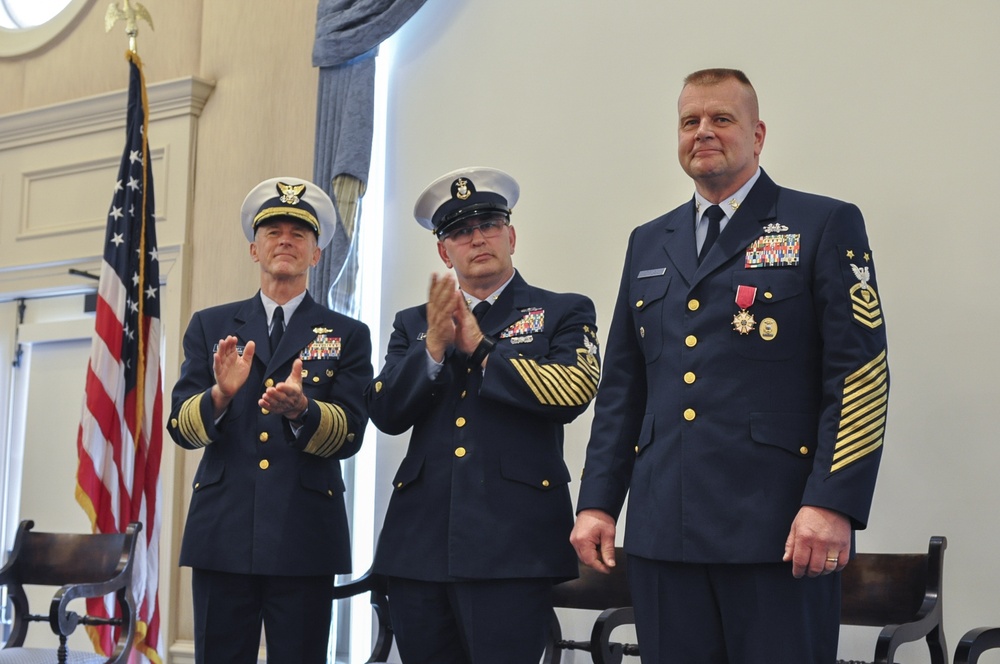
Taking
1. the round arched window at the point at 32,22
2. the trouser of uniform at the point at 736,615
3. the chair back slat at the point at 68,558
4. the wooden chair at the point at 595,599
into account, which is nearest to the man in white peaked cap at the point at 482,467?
the trouser of uniform at the point at 736,615

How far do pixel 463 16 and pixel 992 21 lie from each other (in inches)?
76.6

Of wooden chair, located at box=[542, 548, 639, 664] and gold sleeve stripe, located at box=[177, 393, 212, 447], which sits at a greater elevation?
gold sleeve stripe, located at box=[177, 393, 212, 447]

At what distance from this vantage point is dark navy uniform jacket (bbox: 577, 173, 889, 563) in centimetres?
179

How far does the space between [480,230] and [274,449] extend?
74cm

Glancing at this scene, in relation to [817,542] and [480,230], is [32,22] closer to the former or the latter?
[480,230]

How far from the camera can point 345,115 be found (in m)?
4.28

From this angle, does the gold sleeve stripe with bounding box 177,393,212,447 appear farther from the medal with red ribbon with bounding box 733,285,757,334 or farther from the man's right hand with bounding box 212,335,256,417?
the medal with red ribbon with bounding box 733,285,757,334

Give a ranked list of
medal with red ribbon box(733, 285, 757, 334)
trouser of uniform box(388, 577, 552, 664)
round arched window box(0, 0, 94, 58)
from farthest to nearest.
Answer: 1. round arched window box(0, 0, 94, 58)
2. trouser of uniform box(388, 577, 552, 664)
3. medal with red ribbon box(733, 285, 757, 334)

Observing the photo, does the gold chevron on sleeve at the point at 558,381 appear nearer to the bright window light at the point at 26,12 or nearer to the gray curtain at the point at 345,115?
the gray curtain at the point at 345,115

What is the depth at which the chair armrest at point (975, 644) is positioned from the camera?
7.98 feet

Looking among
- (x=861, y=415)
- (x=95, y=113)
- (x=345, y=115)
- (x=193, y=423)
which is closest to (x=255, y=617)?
(x=193, y=423)

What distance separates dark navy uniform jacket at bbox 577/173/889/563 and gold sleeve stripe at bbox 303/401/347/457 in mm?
764

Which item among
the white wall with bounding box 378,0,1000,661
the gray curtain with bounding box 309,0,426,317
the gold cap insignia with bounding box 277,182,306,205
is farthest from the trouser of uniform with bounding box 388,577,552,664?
the gray curtain with bounding box 309,0,426,317

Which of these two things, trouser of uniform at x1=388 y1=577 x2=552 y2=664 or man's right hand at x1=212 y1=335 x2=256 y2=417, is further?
man's right hand at x1=212 y1=335 x2=256 y2=417
